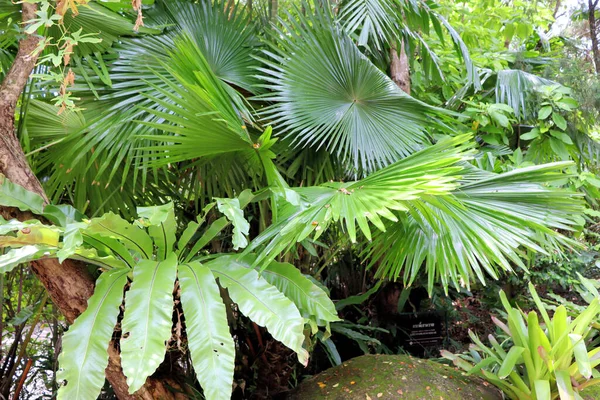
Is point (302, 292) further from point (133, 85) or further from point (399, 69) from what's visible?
point (399, 69)

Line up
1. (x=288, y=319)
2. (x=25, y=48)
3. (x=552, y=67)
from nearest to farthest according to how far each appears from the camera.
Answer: (x=288, y=319) → (x=25, y=48) → (x=552, y=67)

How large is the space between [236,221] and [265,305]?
0.25 m

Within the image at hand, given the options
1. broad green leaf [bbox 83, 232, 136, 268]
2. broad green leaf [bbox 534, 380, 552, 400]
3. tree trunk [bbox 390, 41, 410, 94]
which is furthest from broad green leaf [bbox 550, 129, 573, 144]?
broad green leaf [bbox 83, 232, 136, 268]

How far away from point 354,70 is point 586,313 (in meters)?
1.52

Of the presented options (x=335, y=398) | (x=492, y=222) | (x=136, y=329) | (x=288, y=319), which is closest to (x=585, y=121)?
(x=492, y=222)

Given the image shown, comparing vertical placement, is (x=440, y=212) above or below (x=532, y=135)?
below

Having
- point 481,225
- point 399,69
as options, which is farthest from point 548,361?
point 399,69

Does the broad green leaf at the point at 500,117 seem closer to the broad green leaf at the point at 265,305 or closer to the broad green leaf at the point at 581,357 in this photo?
the broad green leaf at the point at 581,357

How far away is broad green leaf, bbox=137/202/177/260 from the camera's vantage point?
1.30 meters

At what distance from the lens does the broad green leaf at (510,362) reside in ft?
6.75

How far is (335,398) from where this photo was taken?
2121 millimetres

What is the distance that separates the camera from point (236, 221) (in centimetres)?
134

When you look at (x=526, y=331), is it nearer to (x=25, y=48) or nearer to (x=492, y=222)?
(x=492, y=222)

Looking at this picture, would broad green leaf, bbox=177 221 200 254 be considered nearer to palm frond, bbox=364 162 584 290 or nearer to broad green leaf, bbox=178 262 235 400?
broad green leaf, bbox=178 262 235 400
